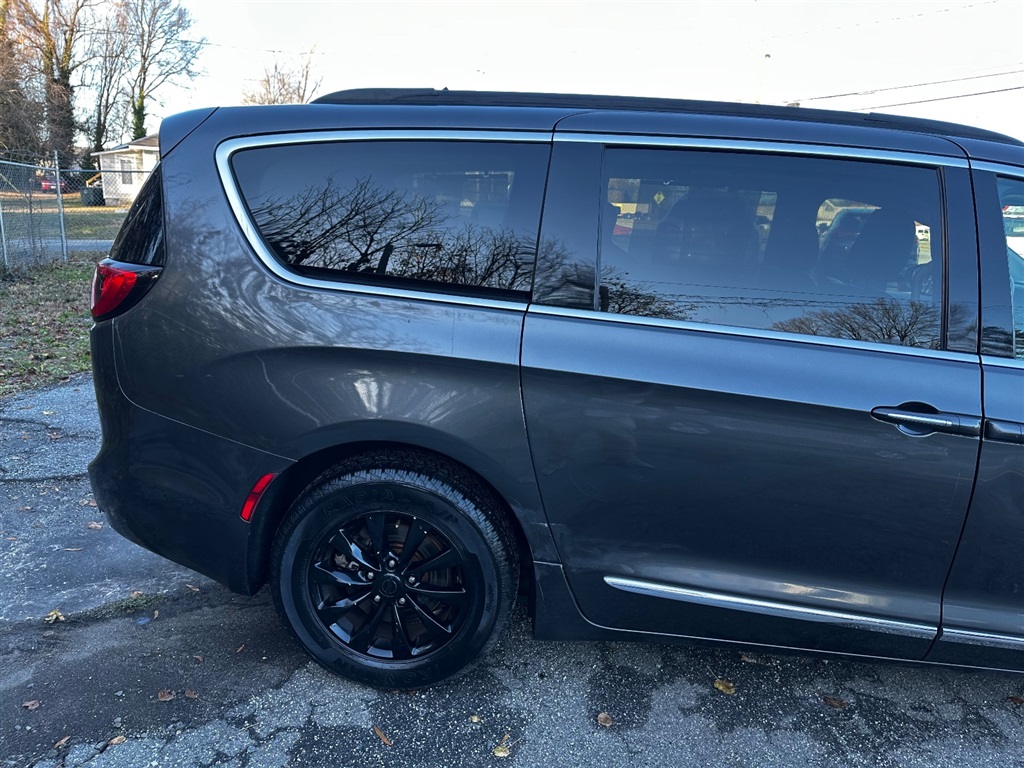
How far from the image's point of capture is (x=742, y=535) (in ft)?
7.27

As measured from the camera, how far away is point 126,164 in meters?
43.9

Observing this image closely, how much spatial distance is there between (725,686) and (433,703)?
1.03 metres

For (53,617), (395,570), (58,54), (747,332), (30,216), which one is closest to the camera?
(747,332)

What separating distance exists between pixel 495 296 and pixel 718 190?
0.76m

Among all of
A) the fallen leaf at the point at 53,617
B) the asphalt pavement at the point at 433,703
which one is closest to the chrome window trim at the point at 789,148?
the asphalt pavement at the point at 433,703

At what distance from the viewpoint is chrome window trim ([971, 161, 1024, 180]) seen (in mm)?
2199

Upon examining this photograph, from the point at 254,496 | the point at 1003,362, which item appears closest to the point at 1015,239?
the point at 1003,362

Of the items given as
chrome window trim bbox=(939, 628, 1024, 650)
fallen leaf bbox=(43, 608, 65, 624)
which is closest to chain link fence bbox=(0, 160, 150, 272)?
fallen leaf bbox=(43, 608, 65, 624)

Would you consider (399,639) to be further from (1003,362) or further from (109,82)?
(109,82)

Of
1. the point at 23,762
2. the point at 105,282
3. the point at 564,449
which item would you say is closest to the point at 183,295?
the point at 105,282

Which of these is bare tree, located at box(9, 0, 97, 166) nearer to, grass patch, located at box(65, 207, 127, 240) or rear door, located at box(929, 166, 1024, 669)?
grass patch, located at box(65, 207, 127, 240)

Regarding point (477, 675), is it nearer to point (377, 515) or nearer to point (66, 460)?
point (377, 515)

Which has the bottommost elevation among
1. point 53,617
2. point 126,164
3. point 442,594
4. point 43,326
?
point 53,617

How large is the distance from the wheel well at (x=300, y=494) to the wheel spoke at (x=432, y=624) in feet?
1.02
